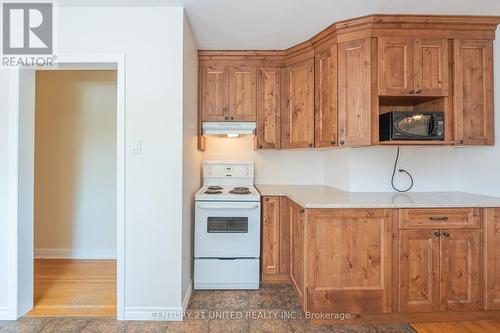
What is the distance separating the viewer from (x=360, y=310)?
196 cm

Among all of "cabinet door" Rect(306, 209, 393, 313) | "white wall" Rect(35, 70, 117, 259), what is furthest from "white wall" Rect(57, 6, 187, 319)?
"white wall" Rect(35, 70, 117, 259)

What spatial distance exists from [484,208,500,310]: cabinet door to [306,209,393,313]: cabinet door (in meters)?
0.77

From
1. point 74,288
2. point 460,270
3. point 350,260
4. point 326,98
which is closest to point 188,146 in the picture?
point 326,98

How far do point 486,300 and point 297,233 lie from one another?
1529 millimetres

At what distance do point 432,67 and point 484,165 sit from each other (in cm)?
105

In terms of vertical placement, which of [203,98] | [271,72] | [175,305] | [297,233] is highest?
[271,72]

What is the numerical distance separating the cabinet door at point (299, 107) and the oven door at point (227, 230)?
868 mm

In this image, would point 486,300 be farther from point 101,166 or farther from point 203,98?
point 101,166

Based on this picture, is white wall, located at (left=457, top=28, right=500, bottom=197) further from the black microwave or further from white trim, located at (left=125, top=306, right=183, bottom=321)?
white trim, located at (left=125, top=306, right=183, bottom=321)

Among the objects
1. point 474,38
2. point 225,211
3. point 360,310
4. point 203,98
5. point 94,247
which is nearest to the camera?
point 360,310

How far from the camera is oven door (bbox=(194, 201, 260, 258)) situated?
246 centimetres

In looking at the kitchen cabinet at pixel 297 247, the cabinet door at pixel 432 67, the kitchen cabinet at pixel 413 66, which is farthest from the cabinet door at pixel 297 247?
the cabinet door at pixel 432 67

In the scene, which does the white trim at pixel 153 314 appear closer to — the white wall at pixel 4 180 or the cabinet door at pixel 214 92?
the white wall at pixel 4 180

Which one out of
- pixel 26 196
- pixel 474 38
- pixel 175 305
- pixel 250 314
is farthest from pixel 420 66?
pixel 26 196
